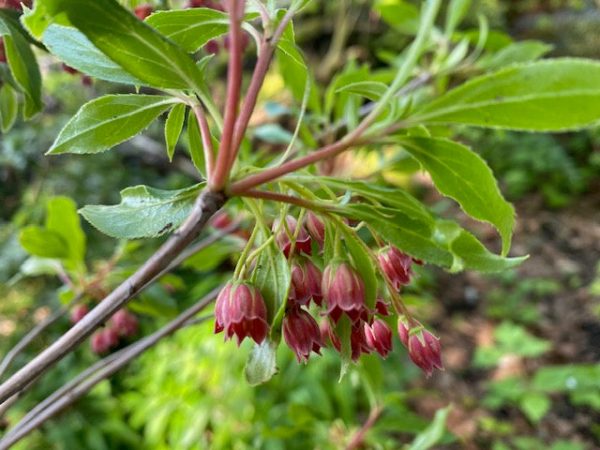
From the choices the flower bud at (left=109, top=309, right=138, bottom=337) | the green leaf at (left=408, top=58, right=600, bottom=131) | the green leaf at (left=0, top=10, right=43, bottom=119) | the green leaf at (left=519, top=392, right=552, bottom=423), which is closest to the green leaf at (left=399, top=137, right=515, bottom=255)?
the green leaf at (left=408, top=58, right=600, bottom=131)

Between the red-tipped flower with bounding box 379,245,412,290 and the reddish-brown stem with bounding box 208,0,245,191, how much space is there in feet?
0.55

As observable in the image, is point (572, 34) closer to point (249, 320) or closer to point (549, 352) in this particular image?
point (549, 352)

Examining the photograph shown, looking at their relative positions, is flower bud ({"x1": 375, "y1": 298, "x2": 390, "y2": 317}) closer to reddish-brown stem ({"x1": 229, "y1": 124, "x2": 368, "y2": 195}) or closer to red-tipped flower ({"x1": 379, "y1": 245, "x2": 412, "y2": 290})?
red-tipped flower ({"x1": 379, "y1": 245, "x2": 412, "y2": 290})

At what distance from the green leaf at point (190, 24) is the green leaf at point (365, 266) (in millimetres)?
195

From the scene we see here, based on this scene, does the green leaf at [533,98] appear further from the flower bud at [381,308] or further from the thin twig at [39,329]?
the thin twig at [39,329]

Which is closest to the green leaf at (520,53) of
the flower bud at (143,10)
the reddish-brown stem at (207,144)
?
the flower bud at (143,10)

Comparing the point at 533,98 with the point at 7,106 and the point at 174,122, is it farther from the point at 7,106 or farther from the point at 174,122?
the point at 7,106

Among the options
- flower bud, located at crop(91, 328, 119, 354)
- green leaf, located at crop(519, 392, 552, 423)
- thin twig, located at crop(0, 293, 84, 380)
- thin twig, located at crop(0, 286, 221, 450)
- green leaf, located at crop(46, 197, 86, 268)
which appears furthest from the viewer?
green leaf, located at crop(519, 392, 552, 423)

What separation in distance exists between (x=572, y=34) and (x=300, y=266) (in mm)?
4931

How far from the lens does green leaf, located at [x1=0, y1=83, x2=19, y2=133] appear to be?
680 mm

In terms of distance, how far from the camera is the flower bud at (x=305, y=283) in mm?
476

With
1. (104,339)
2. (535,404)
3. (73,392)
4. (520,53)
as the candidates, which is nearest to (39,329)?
(73,392)

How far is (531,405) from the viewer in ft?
8.47

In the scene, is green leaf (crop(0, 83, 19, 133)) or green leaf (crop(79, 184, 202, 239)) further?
green leaf (crop(0, 83, 19, 133))
